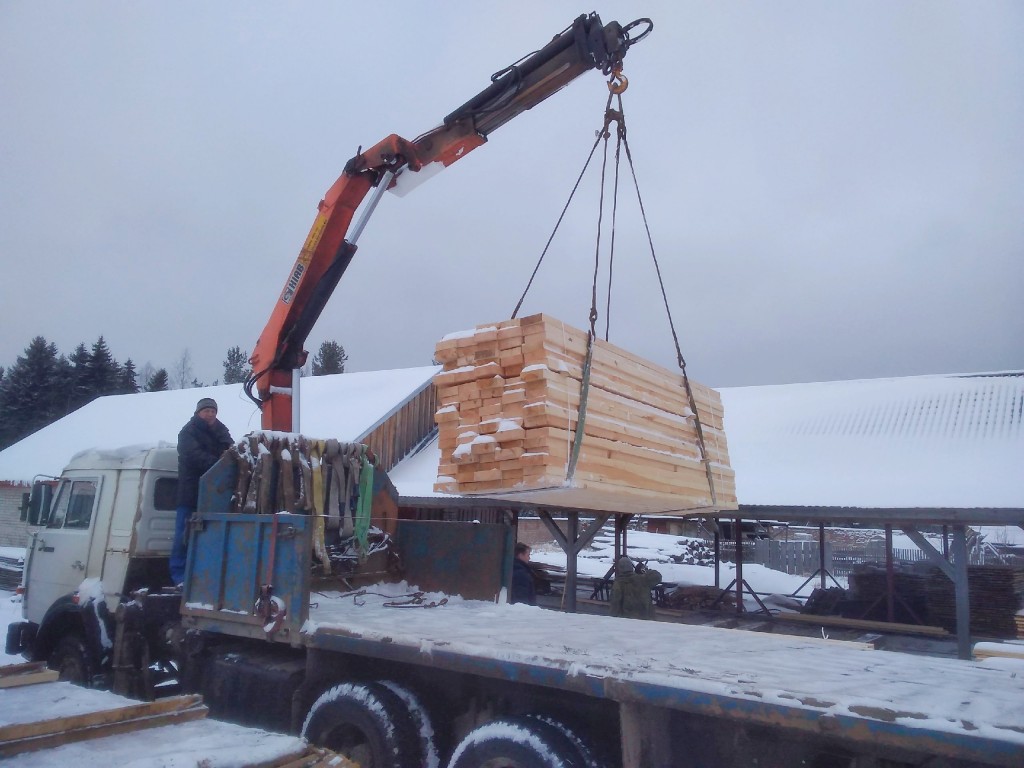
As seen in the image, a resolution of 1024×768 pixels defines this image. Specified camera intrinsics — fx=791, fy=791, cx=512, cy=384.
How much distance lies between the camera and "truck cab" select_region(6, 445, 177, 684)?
22.2 feet

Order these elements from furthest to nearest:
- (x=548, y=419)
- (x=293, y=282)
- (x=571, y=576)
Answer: (x=571, y=576)
(x=293, y=282)
(x=548, y=419)

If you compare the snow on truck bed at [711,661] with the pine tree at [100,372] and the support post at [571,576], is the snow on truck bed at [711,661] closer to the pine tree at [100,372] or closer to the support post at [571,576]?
the support post at [571,576]

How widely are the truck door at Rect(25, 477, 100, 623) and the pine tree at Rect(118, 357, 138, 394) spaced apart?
49.3 meters

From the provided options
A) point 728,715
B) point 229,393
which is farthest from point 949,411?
point 229,393

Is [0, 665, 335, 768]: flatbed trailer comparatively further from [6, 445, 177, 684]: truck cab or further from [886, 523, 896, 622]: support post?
[886, 523, 896, 622]: support post

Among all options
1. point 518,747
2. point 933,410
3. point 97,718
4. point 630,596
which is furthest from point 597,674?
point 933,410

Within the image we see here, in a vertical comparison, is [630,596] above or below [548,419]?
below

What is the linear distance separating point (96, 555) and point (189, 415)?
2035cm

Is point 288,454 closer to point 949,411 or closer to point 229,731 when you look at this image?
point 229,731

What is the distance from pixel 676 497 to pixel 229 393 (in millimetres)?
23787

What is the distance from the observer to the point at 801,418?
1836cm

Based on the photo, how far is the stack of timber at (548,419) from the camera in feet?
17.4

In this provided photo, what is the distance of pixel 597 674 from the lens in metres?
3.54

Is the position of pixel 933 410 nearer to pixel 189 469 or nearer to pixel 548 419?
pixel 548 419
